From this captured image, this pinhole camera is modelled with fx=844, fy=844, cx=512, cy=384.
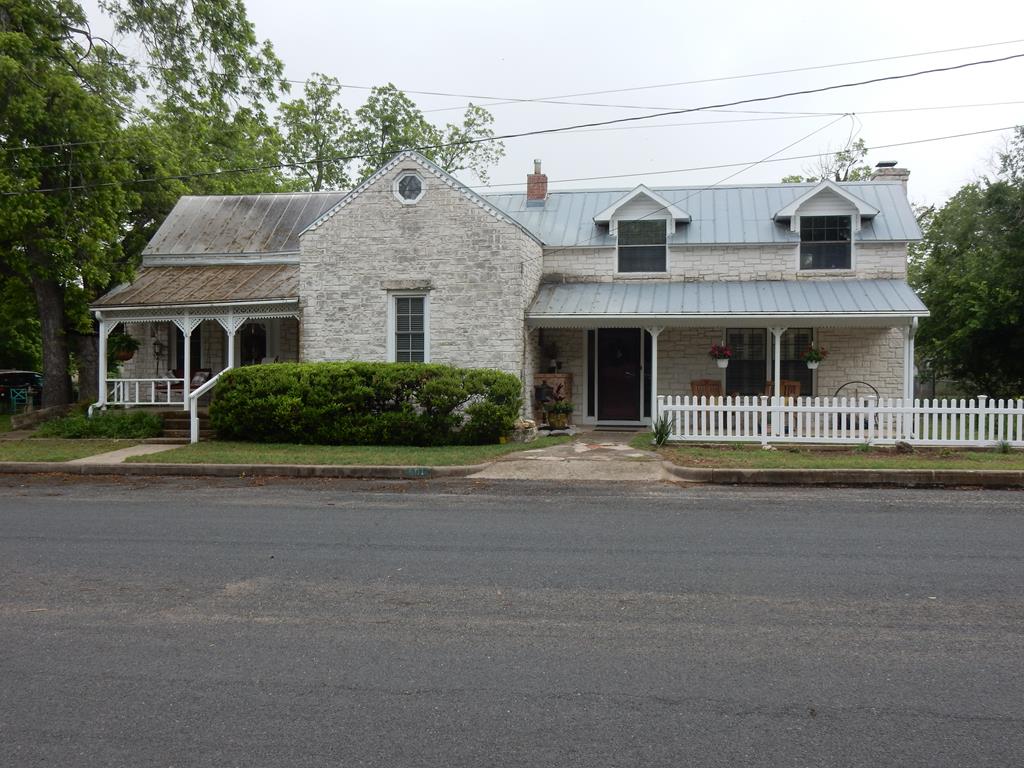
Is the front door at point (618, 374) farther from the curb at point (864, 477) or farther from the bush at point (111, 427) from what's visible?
the bush at point (111, 427)

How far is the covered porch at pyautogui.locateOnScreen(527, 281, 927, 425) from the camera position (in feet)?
57.4

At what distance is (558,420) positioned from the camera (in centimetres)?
1820

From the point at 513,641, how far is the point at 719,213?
17.2 metres

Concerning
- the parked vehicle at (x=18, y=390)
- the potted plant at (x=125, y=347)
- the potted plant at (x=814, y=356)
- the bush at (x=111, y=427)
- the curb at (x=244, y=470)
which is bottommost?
the curb at (x=244, y=470)

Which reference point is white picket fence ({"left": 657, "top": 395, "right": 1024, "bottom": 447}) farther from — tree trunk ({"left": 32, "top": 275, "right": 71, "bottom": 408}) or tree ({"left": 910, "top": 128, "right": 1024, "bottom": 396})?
tree trunk ({"left": 32, "top": 275, "right": 71, "bottom": 408})

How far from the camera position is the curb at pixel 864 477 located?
11.8 m

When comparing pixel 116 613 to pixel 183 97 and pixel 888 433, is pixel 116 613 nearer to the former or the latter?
pixel 888 433

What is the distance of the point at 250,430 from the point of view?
653 inches

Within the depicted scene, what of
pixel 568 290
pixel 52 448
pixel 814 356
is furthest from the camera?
pixel 568 290

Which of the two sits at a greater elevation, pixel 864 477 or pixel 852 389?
pixel 852 389

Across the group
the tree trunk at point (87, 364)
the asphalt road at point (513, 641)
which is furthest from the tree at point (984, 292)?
the tree trunk at point (87, 364)

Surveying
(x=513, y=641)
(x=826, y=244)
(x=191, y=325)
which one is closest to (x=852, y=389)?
(x=826, y=244)

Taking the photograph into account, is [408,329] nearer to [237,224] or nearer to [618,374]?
[618,374]

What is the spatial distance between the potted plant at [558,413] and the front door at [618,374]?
2.04 m
